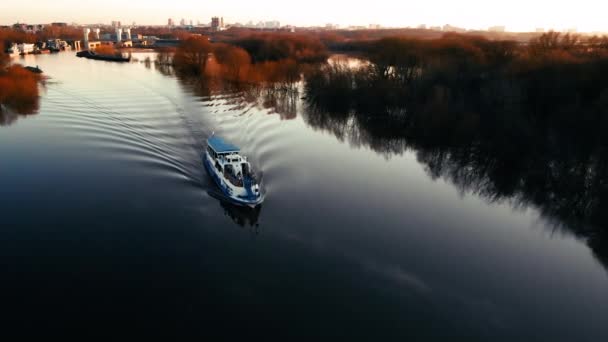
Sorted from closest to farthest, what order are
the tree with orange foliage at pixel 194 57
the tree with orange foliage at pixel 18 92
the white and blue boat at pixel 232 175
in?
1. the white and blue boat at pixel 232 175
2. the tree with orange foliage at pixel 18 92
3. the tree with orange foliage at pixel 194 57

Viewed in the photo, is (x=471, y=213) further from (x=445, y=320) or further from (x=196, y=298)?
(x=196, y=298)

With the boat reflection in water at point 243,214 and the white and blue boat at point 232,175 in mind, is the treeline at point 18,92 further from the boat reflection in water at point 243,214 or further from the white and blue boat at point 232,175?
the boat reflection in water at point 243,214

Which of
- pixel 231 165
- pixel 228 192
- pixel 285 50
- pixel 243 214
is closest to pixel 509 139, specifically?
pixel 231 165

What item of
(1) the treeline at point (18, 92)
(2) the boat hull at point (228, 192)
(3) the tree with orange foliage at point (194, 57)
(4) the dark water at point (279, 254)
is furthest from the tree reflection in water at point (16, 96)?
(3) the tree with orange foliage at point (194, 57)

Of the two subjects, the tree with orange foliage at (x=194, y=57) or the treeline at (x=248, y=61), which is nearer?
the treeline at (x=248, y=61)

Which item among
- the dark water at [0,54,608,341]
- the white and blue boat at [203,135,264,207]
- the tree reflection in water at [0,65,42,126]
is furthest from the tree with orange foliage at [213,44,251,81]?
the white and blue boat at [203,135,264,207]
